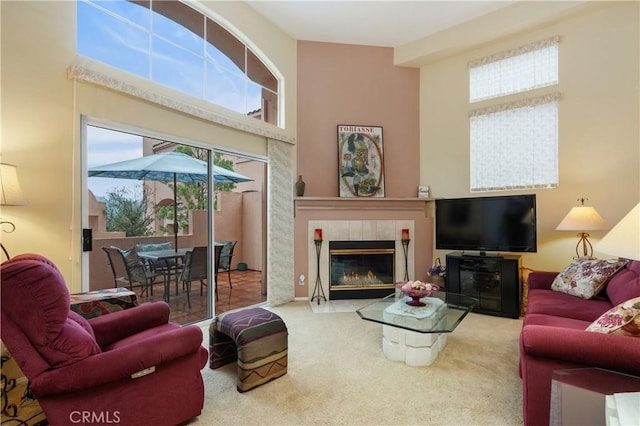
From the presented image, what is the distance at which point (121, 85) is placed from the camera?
2803mm

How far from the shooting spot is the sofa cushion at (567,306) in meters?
2.45

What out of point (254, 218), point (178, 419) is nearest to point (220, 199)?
point (254, 218)

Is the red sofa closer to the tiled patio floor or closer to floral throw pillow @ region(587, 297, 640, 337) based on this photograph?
floral throw pillow @ region(587, 297, 640, 337)

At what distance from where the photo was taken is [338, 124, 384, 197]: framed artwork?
16.1 feet

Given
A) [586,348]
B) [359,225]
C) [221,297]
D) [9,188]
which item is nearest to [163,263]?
[221,297]

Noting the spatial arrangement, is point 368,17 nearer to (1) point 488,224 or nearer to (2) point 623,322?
(1) point 488,224

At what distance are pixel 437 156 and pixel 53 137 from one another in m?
4.73

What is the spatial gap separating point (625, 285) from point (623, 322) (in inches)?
49.8

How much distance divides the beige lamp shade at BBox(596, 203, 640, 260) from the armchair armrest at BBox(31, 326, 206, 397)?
6.60ft

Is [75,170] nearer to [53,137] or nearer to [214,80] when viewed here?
[53,137]

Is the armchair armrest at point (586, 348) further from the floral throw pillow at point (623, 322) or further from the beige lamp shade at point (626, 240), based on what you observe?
the beige lamp shade at point (626, 240)

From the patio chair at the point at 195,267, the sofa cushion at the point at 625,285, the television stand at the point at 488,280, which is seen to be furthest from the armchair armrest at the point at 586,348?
the patio chair at the point at 195,267

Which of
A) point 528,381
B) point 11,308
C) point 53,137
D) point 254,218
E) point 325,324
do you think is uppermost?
point 53,137

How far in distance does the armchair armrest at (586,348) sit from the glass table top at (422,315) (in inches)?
29.9
